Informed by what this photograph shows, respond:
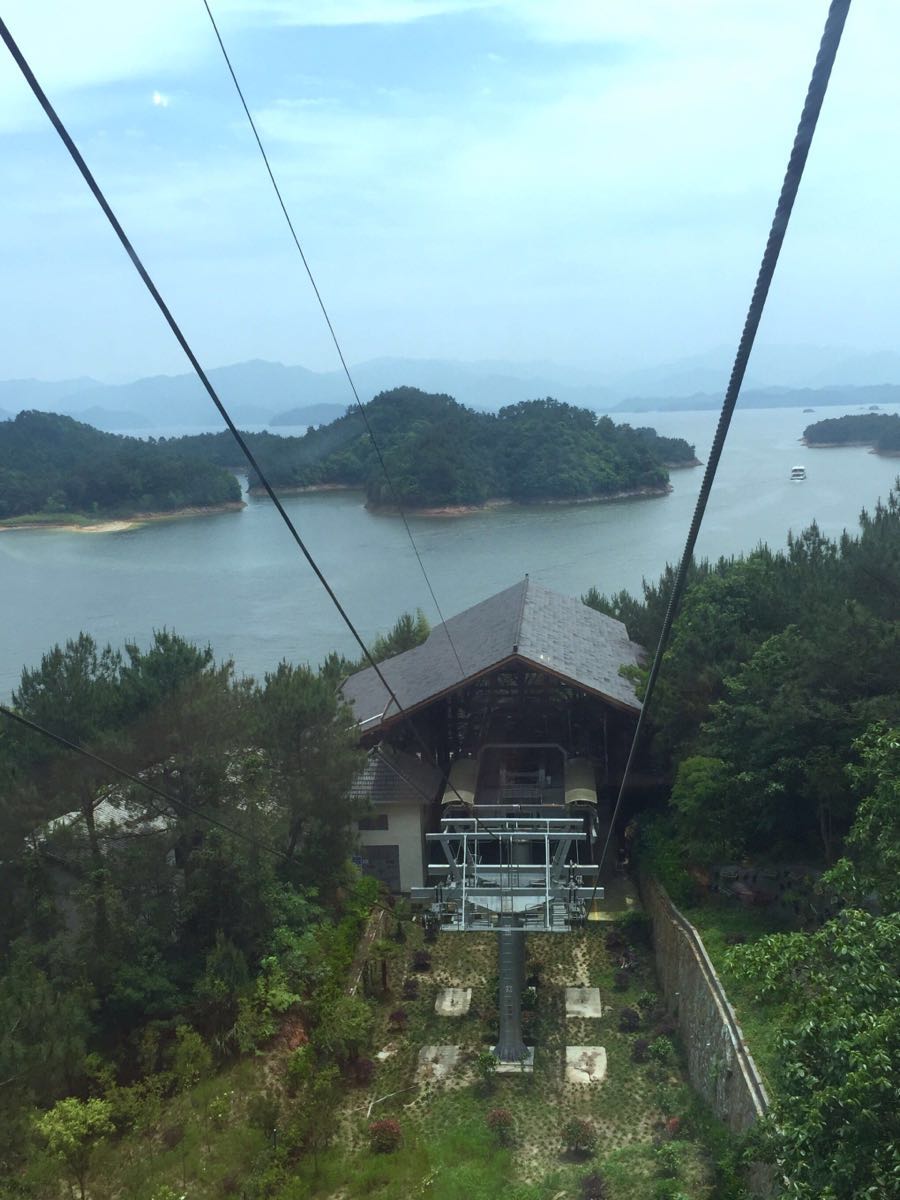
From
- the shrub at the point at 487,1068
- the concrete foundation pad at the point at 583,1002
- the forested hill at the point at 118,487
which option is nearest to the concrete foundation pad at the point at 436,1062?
the shrub at the point at 487,1068

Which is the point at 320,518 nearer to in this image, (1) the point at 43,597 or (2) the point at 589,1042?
(1) the point at 43,597

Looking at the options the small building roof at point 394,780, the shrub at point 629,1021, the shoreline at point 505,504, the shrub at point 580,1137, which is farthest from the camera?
the shoreline at point 505,504

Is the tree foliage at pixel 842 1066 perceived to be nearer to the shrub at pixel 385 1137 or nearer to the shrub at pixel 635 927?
the shrub at pixel 385 1137

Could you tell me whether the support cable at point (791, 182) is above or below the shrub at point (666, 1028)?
above

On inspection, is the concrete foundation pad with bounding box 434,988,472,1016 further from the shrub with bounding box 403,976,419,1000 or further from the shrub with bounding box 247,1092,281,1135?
the shrub with bounding box 247,1092,281,1135

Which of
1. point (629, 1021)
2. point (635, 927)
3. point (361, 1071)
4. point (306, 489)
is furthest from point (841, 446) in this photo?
point (361, 1071)

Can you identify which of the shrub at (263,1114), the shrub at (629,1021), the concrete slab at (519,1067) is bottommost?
the concrete slab at (519,1067)

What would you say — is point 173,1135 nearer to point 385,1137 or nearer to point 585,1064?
point 385,1137
